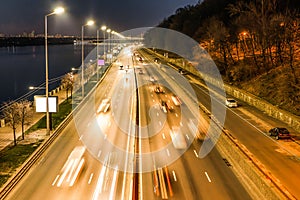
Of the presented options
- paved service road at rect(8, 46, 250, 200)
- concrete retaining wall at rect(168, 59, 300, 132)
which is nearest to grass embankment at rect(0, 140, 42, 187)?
paved service road at rect(8, 46, 250, 200)

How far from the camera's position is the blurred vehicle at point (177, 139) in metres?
32.6

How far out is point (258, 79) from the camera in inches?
2512

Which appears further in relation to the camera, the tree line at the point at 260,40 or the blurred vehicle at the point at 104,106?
the tree line at the point at 260,40

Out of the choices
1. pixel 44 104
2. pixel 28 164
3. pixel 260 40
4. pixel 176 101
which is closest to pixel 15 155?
pixel 28 164

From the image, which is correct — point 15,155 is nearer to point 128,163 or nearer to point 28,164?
point 28,164

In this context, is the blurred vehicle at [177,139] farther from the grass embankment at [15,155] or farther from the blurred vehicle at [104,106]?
the blurred vehicle at [104,106]

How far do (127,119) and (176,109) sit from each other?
947 centimetres

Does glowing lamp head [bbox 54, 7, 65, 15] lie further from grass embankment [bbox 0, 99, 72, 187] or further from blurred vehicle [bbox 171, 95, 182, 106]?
blurred vehicle [bbox 171, 95, 182, 106]

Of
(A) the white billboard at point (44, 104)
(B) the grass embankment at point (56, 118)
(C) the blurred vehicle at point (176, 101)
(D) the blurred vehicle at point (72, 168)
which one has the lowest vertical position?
(D) the blurred vehicle at point (72, 168)

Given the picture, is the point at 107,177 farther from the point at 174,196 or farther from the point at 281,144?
the point at 281,144

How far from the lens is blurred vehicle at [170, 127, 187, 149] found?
32638mm

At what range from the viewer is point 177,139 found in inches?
1350

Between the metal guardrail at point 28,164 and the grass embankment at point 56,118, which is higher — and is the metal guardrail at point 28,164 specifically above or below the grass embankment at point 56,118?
below

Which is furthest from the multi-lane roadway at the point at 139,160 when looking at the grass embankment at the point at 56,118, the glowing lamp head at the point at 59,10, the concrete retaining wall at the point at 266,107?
the glowing lamp head at the point at 59,10
